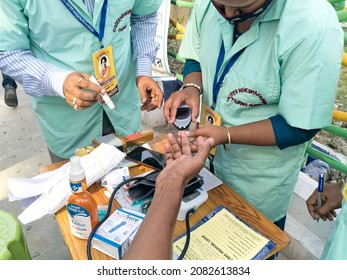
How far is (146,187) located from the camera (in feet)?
4.59

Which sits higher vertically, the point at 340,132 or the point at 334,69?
the point at 334,69

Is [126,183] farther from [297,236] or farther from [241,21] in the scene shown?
[297,236]

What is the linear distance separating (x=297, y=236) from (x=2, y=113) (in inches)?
139

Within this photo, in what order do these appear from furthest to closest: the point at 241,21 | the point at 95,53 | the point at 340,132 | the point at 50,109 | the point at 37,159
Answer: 1. the point at 37,159
2. the point at 340,132
3. the point at 50,109
4. the point at 95,53
5. the point at 241,21

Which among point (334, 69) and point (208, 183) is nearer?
point (334, 69)

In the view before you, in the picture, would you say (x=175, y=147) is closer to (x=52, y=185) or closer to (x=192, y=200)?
(x=192, y=200)

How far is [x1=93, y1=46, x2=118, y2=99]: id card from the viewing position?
1.71 m

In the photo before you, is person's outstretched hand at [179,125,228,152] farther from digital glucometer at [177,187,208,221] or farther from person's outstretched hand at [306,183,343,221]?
person's outstretched hand at [306,183,343,221]

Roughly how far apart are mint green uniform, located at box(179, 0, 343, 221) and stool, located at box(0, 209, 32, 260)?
0.93m

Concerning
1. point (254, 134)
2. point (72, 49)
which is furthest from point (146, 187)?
point (72, 49)

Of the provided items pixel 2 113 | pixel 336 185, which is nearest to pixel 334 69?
pixel 336 185

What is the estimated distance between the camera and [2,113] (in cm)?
407

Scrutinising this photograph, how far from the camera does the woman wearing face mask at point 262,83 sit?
1.23m

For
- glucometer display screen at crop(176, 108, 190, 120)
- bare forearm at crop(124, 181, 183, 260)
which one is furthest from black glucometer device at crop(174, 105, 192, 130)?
bare forearm at crop(124, 181, 183, 260)
